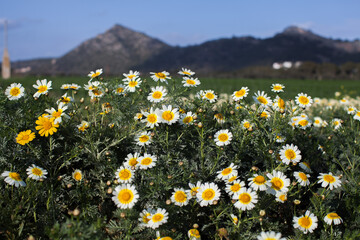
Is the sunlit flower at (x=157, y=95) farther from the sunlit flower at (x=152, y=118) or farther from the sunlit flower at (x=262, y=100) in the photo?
the sunlit flower at (x=262, y=100)

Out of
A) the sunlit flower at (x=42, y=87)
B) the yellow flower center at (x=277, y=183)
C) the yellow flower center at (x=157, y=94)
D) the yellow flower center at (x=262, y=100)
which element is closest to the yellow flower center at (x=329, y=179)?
the yellow flower center at (x=277, y=183)

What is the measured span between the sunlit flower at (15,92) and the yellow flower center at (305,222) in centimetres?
226

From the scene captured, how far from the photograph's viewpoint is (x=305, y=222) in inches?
86.0

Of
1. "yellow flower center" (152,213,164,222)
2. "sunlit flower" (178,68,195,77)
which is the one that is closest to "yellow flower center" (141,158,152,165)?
"yellow flower center" (152,213,164,222)

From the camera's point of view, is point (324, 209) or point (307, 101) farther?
point (307, 101)

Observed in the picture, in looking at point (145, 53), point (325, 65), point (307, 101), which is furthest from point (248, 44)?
point (307, 101)

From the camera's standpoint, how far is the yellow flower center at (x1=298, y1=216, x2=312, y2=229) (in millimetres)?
2164

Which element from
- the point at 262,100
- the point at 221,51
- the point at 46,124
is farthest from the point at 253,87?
the point at 221,51

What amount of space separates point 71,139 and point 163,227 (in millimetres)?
1177

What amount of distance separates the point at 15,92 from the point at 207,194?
5.69 ft

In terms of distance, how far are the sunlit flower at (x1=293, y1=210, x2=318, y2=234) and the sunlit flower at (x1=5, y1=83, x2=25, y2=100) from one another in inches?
88.5

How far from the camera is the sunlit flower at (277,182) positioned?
2.19 m

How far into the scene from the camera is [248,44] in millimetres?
102062

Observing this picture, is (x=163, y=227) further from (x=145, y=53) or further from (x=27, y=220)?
(x=145, y=53)
